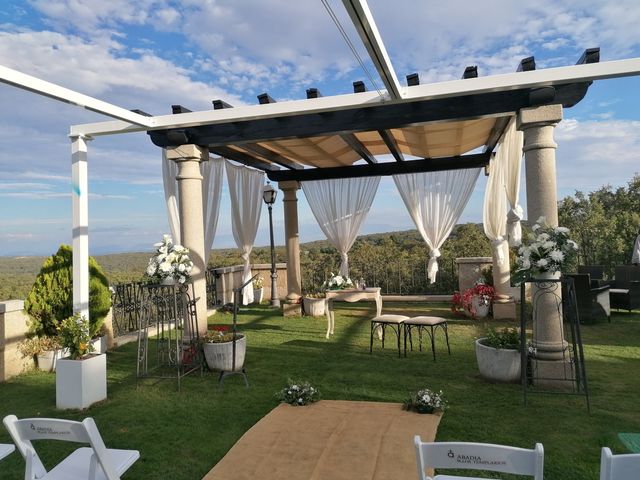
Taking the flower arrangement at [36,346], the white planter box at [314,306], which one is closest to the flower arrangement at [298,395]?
the flower arrangement at [36,346]

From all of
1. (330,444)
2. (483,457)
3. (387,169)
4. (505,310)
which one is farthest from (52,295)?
(505,310)

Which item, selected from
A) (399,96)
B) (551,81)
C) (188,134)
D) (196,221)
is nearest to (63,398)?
(196,221)

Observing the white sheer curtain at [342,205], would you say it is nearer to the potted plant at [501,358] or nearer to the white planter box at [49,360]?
the potted plant at [501,358]

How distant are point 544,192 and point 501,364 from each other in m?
1.72

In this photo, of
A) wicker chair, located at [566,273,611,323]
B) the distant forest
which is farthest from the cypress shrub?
wicker chair, located at [566,273,611,323]

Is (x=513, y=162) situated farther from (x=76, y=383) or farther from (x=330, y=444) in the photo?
(x=76, y=383)

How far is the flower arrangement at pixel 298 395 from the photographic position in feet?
12.8

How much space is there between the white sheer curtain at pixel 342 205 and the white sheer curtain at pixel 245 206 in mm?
1280

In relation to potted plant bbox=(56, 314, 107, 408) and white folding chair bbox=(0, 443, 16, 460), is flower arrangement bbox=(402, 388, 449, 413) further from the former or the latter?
potted plant bbox=(56, 314, 107, 408)

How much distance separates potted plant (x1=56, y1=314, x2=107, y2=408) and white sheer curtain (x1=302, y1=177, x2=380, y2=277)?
5816 millimetres

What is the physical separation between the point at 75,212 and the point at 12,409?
1976 millimetres

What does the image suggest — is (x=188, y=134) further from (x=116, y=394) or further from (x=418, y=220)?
(x=418, y=220)

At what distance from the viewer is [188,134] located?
539 cm

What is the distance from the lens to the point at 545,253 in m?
3.76
